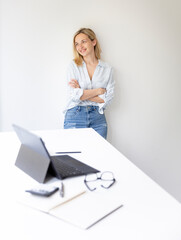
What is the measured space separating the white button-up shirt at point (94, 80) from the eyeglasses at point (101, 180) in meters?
1.50

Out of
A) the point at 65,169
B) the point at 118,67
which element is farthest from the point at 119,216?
the point at 118,67

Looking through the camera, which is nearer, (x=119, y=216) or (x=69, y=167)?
(x=119, y=216)

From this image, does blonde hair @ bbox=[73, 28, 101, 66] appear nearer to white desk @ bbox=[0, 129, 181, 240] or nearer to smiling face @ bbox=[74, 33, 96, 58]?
smiling face @ bbox=[74, 33, 96, 58]

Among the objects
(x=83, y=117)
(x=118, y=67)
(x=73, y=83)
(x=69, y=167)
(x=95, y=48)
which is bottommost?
(x=83, y=117)

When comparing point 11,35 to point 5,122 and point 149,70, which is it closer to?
point 5,122

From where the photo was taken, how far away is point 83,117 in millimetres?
2971

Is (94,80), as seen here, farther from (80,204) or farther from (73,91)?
(80,204)

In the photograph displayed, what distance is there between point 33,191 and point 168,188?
2.59 meters

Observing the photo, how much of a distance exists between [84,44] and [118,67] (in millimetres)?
454

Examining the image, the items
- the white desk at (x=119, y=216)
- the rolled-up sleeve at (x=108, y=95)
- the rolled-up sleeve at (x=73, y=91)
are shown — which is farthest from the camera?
the rolled-up sleeve at (x=108, y=95)

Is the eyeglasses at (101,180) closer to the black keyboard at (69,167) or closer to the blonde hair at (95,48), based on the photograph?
the black keyboard at (69,167)

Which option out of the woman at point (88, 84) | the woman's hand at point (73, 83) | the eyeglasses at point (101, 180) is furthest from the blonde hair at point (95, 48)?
the eyeglasses at point (101, 180)

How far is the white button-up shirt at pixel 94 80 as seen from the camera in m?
2.96

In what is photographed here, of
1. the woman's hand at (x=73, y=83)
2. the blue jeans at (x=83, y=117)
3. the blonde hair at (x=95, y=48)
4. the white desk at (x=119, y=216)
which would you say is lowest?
the blue jeans at (x=83, y=117)
